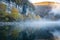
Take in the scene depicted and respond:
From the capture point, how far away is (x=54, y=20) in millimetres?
2473

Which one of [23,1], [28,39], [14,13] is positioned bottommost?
[28,39]

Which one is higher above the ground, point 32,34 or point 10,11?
point 10,11

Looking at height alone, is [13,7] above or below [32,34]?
above

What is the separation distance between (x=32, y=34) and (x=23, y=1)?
1.59ft

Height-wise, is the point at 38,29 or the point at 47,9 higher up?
the point at 47,9

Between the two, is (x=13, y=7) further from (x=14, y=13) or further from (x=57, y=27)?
(x=57, y=27)

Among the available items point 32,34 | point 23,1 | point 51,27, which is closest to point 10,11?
point 23,1

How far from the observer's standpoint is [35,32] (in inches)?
95.9

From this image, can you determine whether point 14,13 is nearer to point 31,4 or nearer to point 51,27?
point 31,4

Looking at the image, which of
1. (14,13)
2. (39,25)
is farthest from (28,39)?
(14,13)

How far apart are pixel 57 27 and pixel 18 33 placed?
548 mm

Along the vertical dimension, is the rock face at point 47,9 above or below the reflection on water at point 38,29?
above

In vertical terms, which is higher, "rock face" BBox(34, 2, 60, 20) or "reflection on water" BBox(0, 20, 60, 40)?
"rock face" BBox(34, 2, 60, 20)

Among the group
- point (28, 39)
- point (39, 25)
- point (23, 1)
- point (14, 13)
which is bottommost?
point (28, 39)
